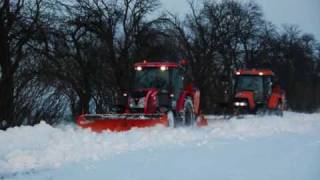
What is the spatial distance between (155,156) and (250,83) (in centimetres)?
1806

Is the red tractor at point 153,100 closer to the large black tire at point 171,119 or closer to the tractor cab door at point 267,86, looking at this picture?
the large black tire at point 171,119

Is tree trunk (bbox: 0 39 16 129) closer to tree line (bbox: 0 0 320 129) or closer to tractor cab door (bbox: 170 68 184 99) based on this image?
tree line (bbox: 0 0 320 129)

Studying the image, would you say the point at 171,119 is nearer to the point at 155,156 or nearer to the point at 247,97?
the point at 155,156

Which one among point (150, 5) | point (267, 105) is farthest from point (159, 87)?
point (150, 5)

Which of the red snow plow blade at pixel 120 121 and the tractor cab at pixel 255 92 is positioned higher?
the tractor cab at pixel 255 92

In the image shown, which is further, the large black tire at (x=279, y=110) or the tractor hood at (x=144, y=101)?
the large black tire at (x=279, y=110)

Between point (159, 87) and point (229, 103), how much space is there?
36.4ft

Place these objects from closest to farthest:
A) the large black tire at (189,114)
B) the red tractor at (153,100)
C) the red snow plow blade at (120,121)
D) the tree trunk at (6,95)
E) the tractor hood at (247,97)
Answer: the red snow plow blade at (120,121)
the red tractor at (153,100)
the large black tire at (189,114)
the tree trunk at (6,95)
the tractor hood at (247,97)

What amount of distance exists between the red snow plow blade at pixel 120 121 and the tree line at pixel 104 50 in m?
2.93

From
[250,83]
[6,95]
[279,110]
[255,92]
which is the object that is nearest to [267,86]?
[255,92]

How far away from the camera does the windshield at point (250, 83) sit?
28.3m

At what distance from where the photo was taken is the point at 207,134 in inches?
615

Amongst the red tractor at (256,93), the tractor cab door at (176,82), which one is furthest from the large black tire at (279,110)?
the tractor cab door at (176,82)

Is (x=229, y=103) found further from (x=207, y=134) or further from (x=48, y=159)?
(x=48, y=159)
